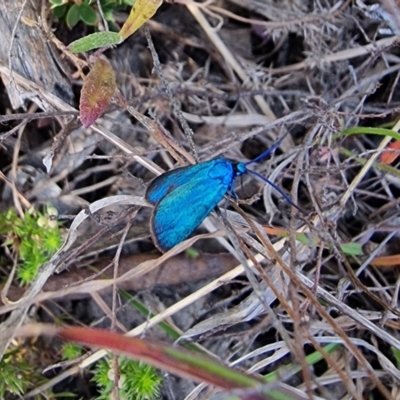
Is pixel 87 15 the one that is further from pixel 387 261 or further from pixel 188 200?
pixel 387 261

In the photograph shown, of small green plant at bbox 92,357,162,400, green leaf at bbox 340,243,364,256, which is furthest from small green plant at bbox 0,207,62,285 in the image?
green leaf at bbox 340,243,364,256

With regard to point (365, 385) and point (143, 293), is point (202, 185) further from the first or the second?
point (365, 385)

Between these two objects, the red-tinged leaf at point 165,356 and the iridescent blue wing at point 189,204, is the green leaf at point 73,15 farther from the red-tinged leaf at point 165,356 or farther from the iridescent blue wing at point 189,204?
the red-tinged leaf at point 165,356

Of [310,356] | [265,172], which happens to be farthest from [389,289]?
[265,172]

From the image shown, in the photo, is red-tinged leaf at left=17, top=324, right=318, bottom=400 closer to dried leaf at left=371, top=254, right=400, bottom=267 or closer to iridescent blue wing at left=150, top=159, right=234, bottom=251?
iridescent blue wing at left=150, top=159, right=234, bottom=251

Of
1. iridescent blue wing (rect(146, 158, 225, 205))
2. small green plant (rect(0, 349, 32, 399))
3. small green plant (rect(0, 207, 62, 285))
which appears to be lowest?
small green plant (rect(0, 349, 32, 399))

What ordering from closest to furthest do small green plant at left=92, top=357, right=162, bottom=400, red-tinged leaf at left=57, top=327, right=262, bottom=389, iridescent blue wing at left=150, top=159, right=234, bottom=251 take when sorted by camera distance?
red-tinged leaf at left=57, top=327, right=262, bottom=389 < iridescent blue wing at left=150, top=159, right=234, bottom=251 < small green plant at left=92, top=357, right=162, bottom=400

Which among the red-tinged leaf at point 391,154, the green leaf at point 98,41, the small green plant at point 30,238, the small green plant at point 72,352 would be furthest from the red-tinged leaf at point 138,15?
the small green plant at point 72,352
